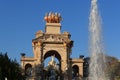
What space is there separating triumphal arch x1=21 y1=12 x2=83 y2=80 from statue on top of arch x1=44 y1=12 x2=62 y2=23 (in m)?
2.22

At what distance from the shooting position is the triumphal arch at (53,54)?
101 metres

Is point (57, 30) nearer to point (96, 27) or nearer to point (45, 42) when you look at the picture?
point (45, 42)

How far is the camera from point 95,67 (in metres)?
49.5

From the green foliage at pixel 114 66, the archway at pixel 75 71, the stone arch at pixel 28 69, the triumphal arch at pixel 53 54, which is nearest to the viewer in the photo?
the triumphal arch at pixel 53 54

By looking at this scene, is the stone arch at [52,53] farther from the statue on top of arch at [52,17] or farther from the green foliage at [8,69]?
the green foliage at [8,69]

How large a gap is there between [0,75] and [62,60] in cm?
3583

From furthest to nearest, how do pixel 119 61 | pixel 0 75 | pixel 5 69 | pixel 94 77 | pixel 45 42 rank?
pixel 119 61 < pixel 45 42 < pixel 5 69 < pixel 0 75 < pixel 94 77

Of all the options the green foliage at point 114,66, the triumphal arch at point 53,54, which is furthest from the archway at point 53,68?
the green foliage at point 114,66

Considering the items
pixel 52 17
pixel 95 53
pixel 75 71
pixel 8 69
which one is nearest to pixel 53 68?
pixel 75 71

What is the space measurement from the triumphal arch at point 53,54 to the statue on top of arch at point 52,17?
2221 mm

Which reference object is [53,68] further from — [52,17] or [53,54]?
[52,17]

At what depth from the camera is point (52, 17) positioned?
108062 mm

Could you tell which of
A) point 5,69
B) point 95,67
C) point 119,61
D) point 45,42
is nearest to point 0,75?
point 5,69

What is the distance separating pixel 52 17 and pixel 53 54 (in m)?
9.29
